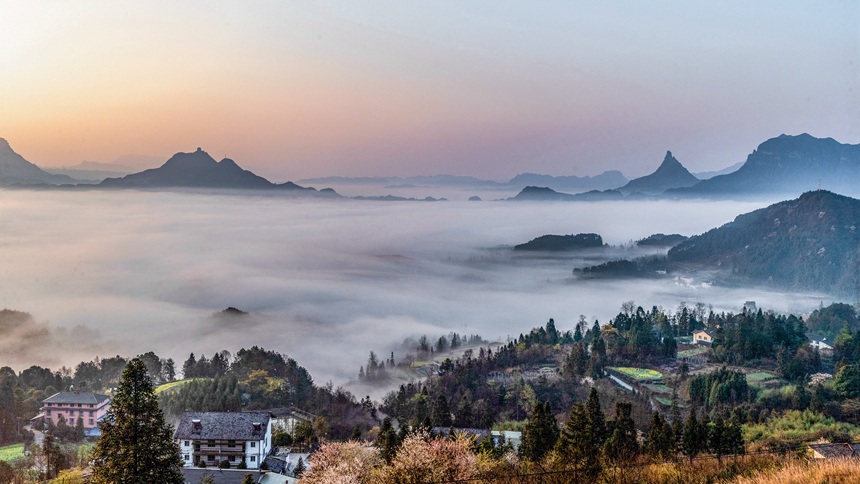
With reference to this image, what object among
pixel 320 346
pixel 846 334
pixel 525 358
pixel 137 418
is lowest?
pixel 320 346

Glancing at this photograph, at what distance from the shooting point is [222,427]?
1097 inches

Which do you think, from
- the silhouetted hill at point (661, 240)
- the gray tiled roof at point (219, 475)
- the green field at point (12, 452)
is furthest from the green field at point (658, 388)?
the silhouetted hill at point (661, 240)

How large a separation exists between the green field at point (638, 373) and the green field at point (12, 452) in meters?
37.8

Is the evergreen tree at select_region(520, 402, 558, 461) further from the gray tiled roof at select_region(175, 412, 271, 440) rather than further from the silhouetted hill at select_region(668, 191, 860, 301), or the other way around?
the silhouetted hill at select_region(668, 191, 860, 301)

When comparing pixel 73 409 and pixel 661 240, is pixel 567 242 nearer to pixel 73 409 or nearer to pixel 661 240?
pixel 661 240

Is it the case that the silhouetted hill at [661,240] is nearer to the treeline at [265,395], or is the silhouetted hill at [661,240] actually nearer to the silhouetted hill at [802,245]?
the silhouetted hill at [802,245]

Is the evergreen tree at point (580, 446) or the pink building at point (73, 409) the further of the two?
the pink building at point (73, 409)

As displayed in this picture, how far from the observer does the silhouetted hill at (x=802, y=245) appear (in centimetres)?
8856

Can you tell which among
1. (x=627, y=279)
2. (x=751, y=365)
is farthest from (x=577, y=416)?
(x=627, y=279)

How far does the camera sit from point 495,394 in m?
42.4

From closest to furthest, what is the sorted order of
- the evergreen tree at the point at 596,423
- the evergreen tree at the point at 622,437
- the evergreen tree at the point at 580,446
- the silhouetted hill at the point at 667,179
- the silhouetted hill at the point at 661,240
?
the evergreen tree at the point at 580,446 < the evergreen tree at the point at 622,437 < the evergreen tree at the point at 596,423 < the silhouetted hill at the point at 661,240 < the silhouetted hill at the point at 667,179

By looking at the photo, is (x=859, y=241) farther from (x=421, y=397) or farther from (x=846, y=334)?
(x=421, y=397)

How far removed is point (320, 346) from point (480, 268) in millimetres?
73923

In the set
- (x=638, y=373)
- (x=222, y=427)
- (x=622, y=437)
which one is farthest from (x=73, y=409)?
(x=638, y=373)
